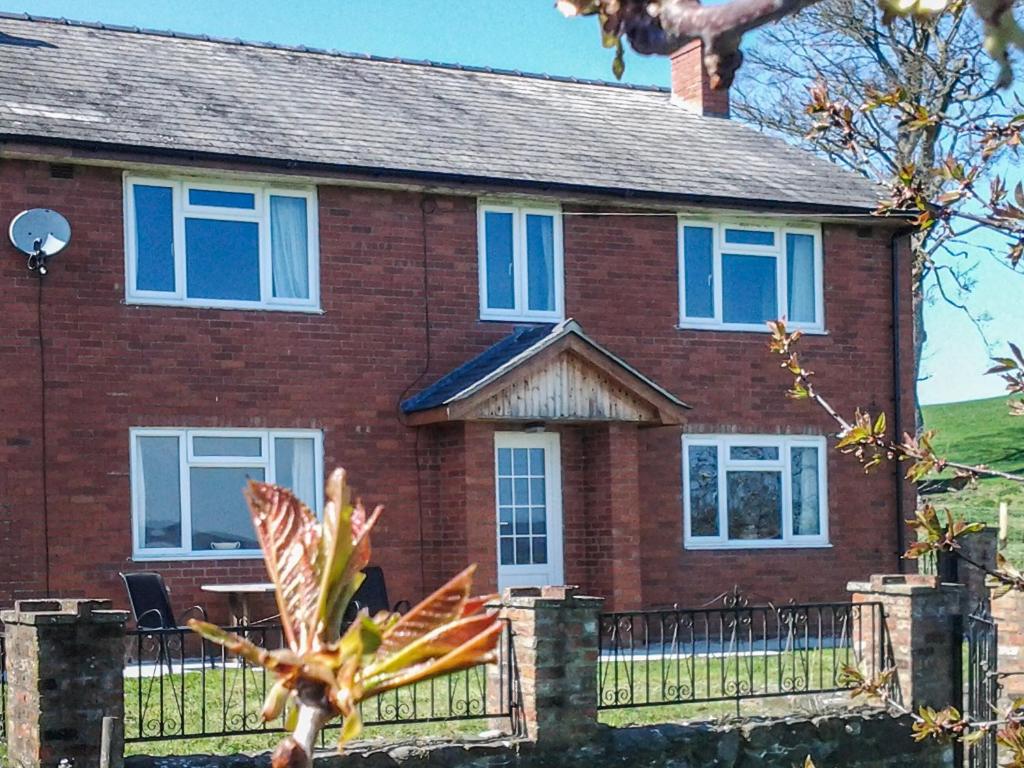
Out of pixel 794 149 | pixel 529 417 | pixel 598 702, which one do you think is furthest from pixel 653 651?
pixel 794 149

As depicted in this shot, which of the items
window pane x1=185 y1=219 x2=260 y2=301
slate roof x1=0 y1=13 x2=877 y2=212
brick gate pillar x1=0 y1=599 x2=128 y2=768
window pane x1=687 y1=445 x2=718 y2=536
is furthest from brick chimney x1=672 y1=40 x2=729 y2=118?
brick gate pillar x1=0 y1=599 x2=128 y2=768

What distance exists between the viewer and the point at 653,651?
56.2 ft

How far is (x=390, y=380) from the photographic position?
17.8 metres

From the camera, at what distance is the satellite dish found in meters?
15.8

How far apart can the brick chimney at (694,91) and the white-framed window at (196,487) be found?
8.70 metres

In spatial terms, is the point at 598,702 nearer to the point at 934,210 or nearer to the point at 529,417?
the point at 529,417

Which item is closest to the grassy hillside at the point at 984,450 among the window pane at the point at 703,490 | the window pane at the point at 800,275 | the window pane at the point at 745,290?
the window pane at the point at 800,275

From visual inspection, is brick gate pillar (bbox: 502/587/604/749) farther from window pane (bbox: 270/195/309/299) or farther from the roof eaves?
the roof eaves

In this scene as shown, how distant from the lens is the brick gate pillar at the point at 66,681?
9.97 m

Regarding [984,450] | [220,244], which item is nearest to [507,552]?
[220,244]

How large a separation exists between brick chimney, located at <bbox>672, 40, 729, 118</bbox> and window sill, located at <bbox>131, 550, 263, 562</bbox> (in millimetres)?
9524

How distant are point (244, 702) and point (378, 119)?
9698mm

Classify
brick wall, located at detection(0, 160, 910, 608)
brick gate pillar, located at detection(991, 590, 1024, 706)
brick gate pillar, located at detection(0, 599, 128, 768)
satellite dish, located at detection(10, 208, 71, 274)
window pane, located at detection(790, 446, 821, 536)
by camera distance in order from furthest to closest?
1. window pane, located at detection(790, 446, 821, 536)
2. brick wall, located at detection(0, 160, 910, 608)
3. satellite dish, located at detection(10, 208, 71, 274)
4. brick gate pillar, located at detection(991, 590, 1024, 706)
5. brick gate pillar, located at detection(0, 599, 128, 768)

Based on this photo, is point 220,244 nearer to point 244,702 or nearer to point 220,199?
point 220,199
